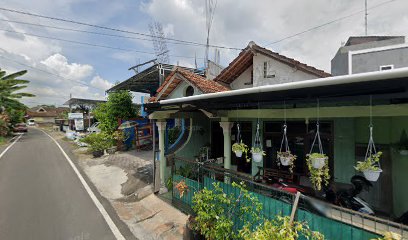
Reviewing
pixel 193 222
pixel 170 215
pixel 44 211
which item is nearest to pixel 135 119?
pixel 44 211

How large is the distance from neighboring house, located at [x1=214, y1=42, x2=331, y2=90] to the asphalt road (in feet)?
25.6

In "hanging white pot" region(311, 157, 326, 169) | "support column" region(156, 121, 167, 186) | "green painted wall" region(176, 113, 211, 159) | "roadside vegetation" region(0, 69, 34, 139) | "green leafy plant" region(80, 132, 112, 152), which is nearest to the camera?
"hanging white pot" region(311, 157, 326, 169)

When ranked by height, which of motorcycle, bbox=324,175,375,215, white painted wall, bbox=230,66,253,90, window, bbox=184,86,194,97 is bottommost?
motorcycle, bbox=324,175,375,215

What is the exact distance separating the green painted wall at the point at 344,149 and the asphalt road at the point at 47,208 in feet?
21.2

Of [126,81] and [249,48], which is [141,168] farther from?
[249,48]

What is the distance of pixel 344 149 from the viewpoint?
20.2ft

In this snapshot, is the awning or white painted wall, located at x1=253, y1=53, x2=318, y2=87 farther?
white painted wall, located at x1=253, y1=53, x2=318, y2=87

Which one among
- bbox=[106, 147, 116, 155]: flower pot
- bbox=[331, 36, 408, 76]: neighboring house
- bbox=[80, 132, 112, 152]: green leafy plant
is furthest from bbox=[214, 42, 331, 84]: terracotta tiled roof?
bbox=[80, 132, 112, 152]: green leafy plant

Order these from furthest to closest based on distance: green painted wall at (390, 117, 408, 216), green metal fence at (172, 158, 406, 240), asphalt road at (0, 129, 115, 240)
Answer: green painted wall at (390, 117, 408, 216) < asphalt road at (0, 129, 115, 240) < green metal fence at (172, 158, 406, 240)

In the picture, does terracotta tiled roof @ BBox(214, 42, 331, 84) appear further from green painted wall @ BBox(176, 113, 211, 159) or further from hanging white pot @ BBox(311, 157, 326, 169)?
hanging white pot @ BBox(311, 157, 326, 169)

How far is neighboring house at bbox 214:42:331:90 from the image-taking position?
840 centimetres

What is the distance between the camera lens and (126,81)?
556 inches

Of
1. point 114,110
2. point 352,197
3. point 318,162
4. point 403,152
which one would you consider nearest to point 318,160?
point 318,162

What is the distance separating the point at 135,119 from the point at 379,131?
14156mm
